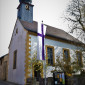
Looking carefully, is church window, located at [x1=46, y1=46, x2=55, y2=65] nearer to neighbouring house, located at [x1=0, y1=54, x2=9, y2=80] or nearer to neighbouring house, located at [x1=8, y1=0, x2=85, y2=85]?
neighbouring house, located at [x1=8, y1=0, x2=85, y2=85]

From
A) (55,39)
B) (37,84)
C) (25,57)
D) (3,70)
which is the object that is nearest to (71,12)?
(55,39)

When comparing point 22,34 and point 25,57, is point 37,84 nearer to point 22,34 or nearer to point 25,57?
point 25,57

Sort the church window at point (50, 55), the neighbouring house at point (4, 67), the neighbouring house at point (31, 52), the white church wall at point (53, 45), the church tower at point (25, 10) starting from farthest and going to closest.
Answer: the church tower at point (25, 10) → the neighbouring house at point (4, 67) → the church window at point (50, 55) → the white church wall at point (53, 45) → the neighbouring house at point (31, 52)

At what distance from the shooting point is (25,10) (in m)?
22.8

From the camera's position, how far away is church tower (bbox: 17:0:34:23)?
70.4ft

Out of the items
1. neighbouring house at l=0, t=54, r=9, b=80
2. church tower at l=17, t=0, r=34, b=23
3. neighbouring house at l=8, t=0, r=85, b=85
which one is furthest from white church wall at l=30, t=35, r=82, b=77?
neighbouring house at l=0, t=54, r=9, b=80

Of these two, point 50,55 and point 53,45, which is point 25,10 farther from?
point 50,55

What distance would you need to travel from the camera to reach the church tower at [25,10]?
845 inches

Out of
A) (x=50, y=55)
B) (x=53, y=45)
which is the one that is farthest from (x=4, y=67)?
(x=53, y=45)

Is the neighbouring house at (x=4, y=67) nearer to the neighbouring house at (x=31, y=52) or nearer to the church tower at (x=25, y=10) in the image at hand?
the neighbouring house at (x=31, y=52)

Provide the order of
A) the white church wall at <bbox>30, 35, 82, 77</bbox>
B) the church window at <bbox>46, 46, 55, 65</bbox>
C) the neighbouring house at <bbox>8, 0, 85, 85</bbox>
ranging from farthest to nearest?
the church window at <bbox>46, 46, 55, 65</bbox>, the white church wall at <bbox>30, 35, 82, 77</bbox>, the neighbouring house at <bbox>8, 0, 85, 85</bbox>

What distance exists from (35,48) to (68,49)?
654 cm

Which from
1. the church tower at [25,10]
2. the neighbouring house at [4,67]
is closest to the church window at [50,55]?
the church tower at [25,10]

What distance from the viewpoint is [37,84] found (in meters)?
10.6
